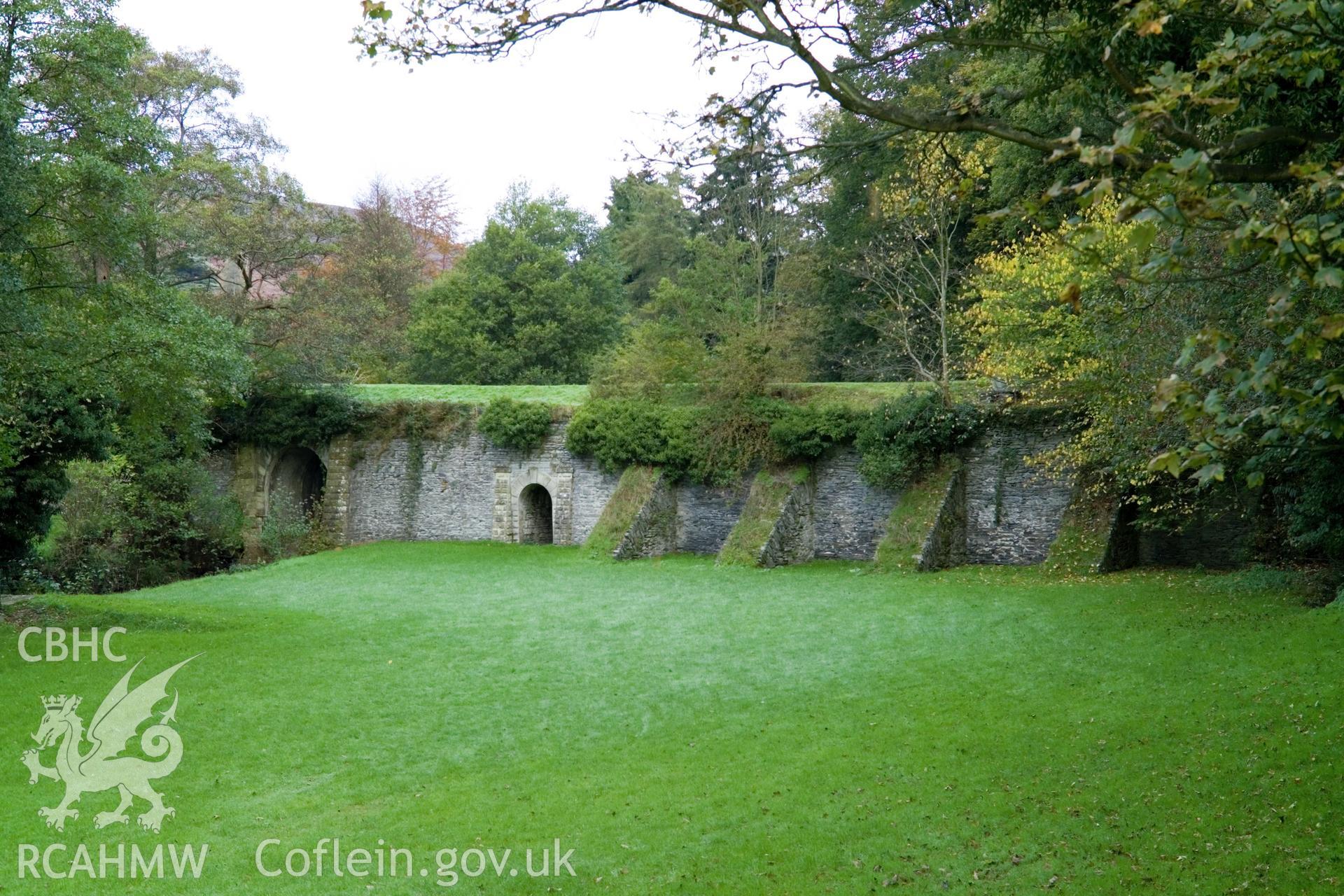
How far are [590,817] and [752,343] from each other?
15.2m

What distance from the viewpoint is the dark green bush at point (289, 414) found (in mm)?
25531

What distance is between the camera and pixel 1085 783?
7.41 metres

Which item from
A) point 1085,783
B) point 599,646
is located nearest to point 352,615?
point 599,646

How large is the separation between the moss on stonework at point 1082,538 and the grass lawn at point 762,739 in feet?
3.86

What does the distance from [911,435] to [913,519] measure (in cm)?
157

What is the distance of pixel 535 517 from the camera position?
82.4 ft

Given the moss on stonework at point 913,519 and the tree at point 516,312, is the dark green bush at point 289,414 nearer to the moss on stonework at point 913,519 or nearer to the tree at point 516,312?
the tree at point 516,312

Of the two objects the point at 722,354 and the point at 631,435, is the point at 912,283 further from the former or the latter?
the point at 631,435

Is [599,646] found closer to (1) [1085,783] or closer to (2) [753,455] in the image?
(1) [1085,783]

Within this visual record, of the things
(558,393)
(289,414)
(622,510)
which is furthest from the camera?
(289,414)

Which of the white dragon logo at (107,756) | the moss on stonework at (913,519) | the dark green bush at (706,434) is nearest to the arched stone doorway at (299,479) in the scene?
the dark green bush at (706,434)

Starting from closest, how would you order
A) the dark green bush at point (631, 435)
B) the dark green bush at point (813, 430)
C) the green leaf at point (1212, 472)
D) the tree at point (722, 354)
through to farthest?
the green leaf at point (1212, 472), the dark green bush at point (813, 430), the tree at point (722, 354), the dark green bush at point (631, 435)

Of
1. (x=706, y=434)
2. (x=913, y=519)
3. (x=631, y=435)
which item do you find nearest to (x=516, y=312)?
(x=631, y=435)

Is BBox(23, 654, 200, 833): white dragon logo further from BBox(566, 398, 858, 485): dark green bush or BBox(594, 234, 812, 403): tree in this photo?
BBox(594, 234, 812, 403): tree
